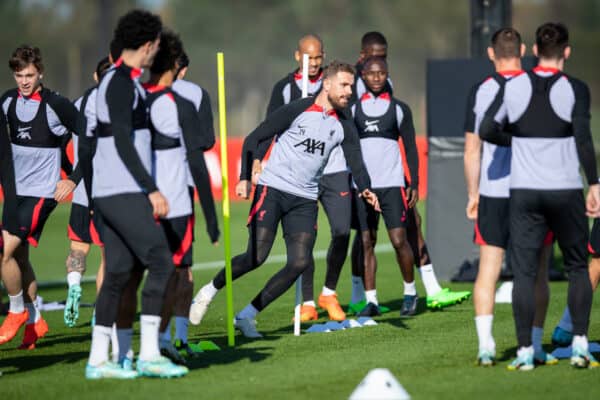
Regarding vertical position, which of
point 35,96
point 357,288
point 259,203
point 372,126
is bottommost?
point 357,288

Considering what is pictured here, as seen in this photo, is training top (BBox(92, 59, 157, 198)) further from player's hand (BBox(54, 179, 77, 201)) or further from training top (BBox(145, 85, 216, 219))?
player's hand (BBox(54, 179, 77, 201))

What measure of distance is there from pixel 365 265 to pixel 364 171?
1.84m

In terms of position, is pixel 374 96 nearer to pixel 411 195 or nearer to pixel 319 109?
pixel 411 195

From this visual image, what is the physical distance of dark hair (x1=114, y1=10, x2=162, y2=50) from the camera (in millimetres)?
7223

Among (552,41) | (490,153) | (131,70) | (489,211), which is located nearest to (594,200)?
(489,211)

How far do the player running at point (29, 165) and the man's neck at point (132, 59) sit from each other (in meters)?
2.44

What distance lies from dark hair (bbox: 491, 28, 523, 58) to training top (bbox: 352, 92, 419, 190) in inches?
123

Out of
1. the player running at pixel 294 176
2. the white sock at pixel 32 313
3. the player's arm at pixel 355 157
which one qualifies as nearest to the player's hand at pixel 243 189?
the player running at pixel 294 176

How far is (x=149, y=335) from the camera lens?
740cm

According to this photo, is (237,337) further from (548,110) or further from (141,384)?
(548,110)

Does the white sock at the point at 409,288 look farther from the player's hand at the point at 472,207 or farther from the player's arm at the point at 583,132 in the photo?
the player's arm at the point at 583,132

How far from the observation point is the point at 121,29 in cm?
Result: 724

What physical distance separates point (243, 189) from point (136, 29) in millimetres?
2145

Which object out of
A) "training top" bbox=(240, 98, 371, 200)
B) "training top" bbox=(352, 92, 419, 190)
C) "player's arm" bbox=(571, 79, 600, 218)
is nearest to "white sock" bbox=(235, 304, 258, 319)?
"training top" bbox=(240, 98, 371, 200)
